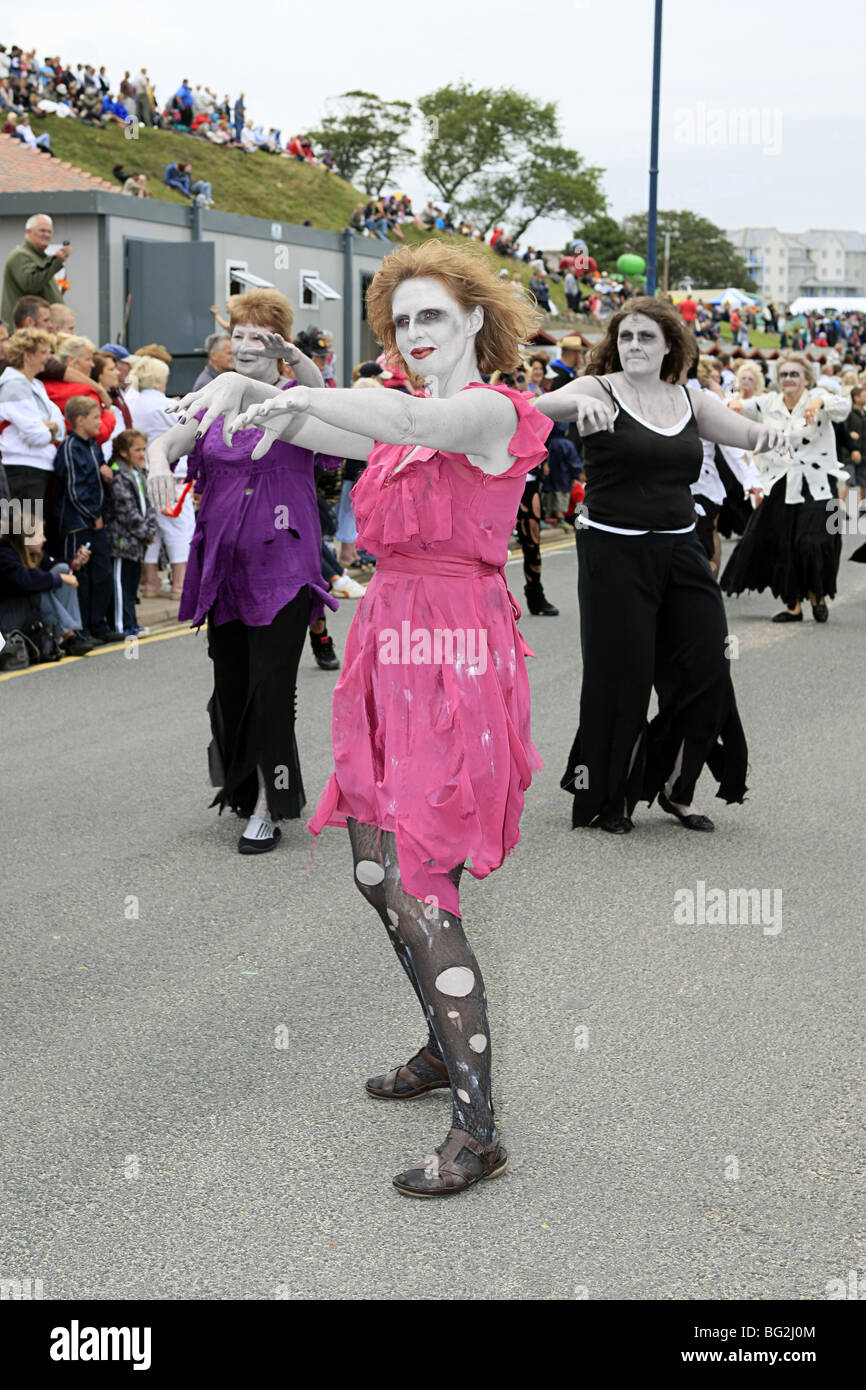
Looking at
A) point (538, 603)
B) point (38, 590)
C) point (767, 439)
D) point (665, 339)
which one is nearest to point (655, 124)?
point (538, 603)

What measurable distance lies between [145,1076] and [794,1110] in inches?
63.8

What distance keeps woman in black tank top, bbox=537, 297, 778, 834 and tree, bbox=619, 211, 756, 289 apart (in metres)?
120

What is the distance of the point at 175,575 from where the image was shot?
528 inches

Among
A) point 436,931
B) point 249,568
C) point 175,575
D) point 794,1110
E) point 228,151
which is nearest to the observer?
point 436,931

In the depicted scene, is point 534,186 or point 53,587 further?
point 534,186

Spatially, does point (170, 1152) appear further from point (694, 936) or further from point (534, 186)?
point (534, 186)

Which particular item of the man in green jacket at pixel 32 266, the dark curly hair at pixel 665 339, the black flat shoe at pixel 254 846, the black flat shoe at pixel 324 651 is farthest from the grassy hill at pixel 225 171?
the black flat shoe at pixel 254 846

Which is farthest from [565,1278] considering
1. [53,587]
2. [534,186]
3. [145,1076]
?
[534,186]

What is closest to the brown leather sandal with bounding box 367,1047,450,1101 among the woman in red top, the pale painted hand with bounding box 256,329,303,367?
the pale painted hand with bounding box 256,329,303,367

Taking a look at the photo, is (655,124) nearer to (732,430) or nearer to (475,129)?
(732,430)

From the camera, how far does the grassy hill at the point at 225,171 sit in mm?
43656

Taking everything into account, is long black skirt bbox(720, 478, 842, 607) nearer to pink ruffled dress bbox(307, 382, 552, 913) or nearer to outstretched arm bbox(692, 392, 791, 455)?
outstretched arm bbox(692, 392, 791, 455)

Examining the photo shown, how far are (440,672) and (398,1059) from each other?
1210mm
